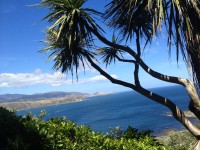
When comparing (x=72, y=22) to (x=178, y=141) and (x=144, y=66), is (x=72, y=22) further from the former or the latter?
(x=178, y=141)

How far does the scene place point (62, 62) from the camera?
9.59 metres

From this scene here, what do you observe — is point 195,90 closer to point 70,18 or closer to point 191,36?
point 191,36

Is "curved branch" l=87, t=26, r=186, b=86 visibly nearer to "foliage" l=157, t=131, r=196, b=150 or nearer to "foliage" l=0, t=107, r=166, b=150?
"foliage" l=0, t=107, r=166, b=150

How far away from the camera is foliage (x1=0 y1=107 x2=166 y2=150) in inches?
217

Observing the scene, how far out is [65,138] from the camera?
6.99 metres

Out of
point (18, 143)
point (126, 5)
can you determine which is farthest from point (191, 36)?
point (18, 143)

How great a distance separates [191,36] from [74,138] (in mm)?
3322

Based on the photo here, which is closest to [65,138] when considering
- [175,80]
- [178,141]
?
[175,80]

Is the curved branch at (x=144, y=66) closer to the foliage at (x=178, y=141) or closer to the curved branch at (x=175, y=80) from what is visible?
the curved branch at (x=175, y=80)

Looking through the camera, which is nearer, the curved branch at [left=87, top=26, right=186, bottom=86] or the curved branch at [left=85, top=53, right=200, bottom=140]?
the curved branch at [left=85, top=53, right=200, bottom=140]

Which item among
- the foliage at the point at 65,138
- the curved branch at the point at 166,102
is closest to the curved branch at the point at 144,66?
the curved branch at the point at 166,102

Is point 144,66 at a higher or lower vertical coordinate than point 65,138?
higher

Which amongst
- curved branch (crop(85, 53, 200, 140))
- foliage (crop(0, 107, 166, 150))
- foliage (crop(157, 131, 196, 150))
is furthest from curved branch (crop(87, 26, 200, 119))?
foliage (crop(157, 131, 196, 150))

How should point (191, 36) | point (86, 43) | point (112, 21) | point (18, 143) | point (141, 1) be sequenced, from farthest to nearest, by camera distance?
point (86, 43), point (112, 21), point (141, 1), point (191, 36), point (18, 143)
